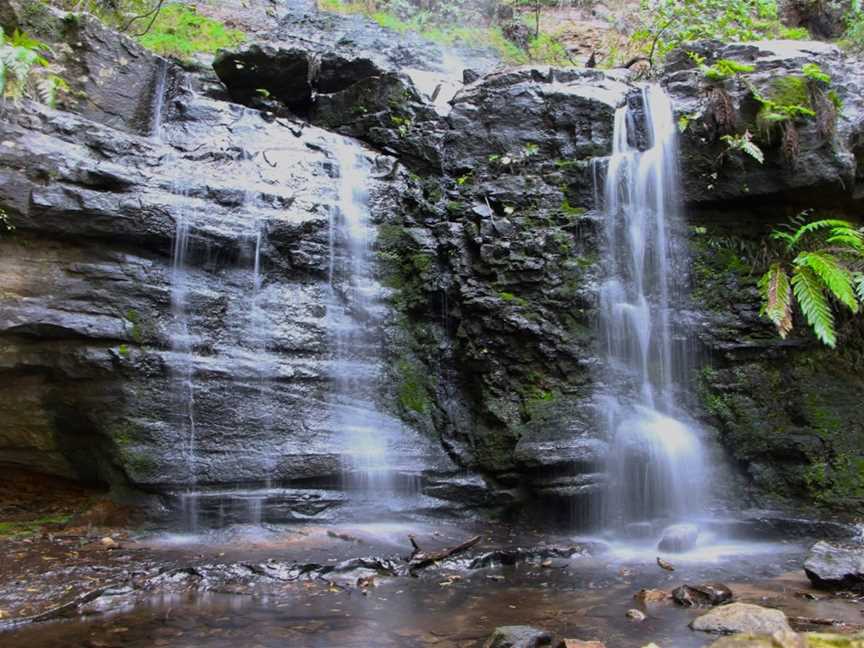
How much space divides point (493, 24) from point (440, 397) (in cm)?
1470

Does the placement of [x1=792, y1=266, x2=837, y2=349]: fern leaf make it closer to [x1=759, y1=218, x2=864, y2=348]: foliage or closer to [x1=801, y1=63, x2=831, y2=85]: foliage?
[x1=759, y1=218, x2=864, y2=348]: foliage

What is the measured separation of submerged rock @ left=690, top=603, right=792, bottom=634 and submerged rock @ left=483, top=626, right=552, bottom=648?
3.40 feet

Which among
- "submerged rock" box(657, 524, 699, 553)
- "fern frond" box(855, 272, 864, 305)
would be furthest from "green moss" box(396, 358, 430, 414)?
"fern frond" box(855, 272, 864, 305)

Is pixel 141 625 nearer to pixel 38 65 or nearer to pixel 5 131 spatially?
pixel 5 131

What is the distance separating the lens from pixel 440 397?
28.1 ft

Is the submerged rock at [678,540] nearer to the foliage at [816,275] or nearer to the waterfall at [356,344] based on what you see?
the foliage at [816,275]

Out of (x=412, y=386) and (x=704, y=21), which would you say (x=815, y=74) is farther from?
(x=412, y=386)

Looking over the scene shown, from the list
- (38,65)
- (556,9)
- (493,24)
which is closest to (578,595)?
(38,65)

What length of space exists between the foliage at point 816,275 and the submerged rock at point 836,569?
266 centimetres

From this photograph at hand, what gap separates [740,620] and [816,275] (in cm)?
511

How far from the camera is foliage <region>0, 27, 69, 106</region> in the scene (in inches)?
275

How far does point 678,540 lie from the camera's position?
6562mm

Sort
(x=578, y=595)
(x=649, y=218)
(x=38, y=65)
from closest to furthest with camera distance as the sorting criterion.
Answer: (x=578, y=595)
(x=38, y=65)
(x=649, y=218)

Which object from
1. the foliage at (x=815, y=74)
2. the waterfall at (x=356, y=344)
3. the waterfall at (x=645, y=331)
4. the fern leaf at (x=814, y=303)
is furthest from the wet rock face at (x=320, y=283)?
the fern leaf at (x=814, y=303)
